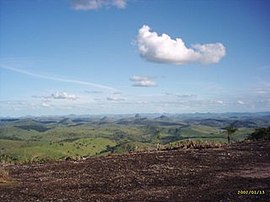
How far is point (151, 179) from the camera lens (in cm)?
2355

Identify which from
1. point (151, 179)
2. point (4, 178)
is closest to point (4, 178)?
point (4, 178)

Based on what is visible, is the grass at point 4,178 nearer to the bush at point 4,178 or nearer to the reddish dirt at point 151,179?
the bush at point 4,178

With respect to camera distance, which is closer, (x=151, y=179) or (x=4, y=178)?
(x=151, y=179)

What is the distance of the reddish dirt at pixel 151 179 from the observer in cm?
1911

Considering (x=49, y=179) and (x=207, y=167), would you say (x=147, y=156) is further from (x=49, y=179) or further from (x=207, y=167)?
(x=49, y=179)

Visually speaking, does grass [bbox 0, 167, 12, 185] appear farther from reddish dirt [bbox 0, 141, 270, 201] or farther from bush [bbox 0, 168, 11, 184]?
reddish dirt [bbox 0, 141, 270, 201]

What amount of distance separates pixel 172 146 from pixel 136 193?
22.0 meters

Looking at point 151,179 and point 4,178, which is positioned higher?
point 151,179

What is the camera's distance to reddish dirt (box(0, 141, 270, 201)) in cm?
1911

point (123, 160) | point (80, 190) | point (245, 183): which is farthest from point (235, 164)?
point (80, 190)

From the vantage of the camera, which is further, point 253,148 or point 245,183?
point 253,148

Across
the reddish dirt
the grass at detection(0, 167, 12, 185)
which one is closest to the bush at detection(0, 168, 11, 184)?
the grass at detection(0, 167, 12, 185)

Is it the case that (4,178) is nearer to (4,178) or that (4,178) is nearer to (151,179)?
(4,178)

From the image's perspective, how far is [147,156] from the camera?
110ft
